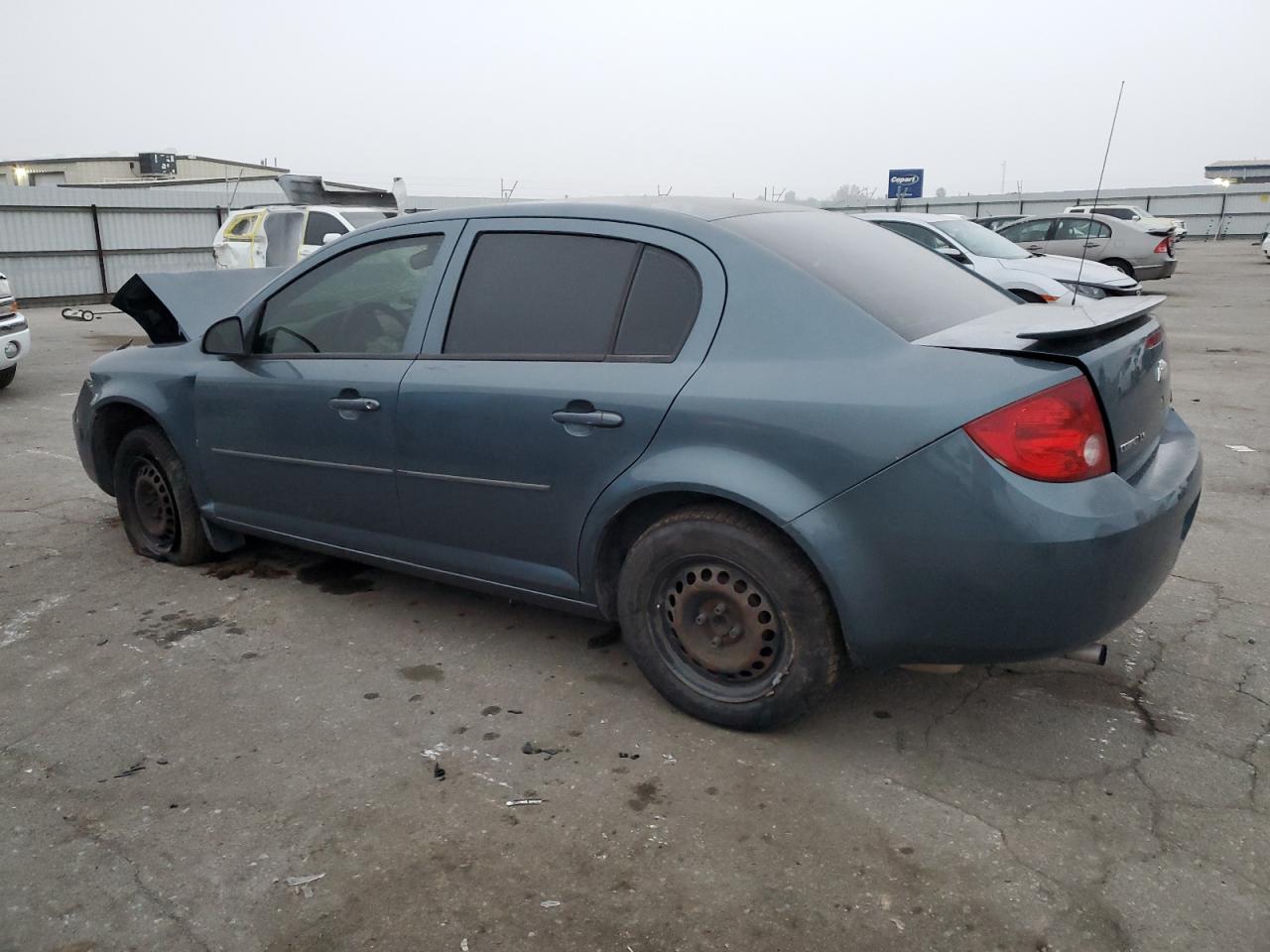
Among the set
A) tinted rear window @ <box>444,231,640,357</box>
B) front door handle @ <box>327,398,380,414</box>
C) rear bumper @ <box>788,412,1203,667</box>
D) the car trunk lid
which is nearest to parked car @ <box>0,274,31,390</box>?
front door handle @ <box>327,398,380,414</box>

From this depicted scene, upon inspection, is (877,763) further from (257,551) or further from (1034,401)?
(257,551)

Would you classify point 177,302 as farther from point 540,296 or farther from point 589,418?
point 589,418

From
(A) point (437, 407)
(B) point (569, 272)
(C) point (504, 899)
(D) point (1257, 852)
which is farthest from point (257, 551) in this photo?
(D) point (1257, 852)

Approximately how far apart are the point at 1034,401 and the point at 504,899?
5.85ft

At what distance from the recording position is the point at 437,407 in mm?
3439

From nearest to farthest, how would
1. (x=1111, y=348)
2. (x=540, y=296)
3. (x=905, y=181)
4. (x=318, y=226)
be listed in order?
(x=1111, y=348) < (x=540, y=296) < (x=318, y=226) < (x=905, y=181)

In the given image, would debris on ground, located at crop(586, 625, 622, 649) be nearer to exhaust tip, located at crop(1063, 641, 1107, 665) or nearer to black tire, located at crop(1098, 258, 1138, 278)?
exhaust tip, located at crop(1063, 641, 1107, 665)

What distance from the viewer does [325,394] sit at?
3.77 metres

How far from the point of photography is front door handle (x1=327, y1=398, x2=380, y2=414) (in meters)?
3.61

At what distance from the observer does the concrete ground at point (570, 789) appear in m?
2.30

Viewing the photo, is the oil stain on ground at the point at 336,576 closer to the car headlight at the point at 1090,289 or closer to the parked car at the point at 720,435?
the parked car at the point at 720,435

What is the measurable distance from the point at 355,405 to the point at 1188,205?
164ft

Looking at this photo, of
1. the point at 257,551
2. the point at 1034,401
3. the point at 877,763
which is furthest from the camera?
the point at 257,551

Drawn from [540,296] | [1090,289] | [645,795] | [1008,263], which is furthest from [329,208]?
[645,795]
